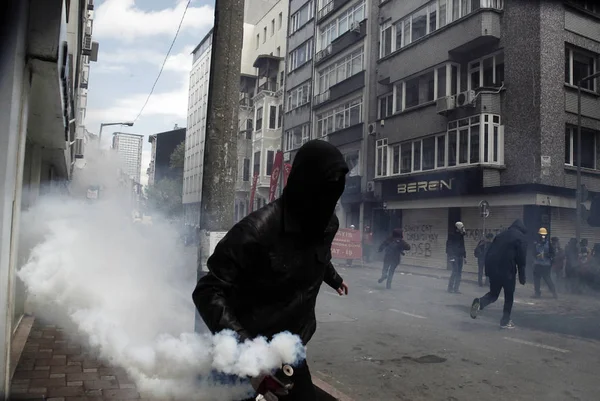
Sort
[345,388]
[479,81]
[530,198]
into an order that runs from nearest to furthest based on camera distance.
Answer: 1. [345,388]
2. [530,198]
3. [479,81]

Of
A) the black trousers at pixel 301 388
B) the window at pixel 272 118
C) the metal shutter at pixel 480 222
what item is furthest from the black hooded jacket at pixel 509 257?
the window at pixel 272 118

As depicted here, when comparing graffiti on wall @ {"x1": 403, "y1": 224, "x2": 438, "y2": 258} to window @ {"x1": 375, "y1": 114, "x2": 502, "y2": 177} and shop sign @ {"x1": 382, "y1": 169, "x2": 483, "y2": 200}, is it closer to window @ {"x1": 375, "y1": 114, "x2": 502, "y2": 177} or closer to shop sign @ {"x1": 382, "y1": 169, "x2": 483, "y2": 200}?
shop sign @ {"x1": 382, "y1": 169, "x2": 483, "y2": 200}

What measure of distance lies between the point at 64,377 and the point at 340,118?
2370cm

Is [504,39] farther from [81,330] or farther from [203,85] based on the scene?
[81,330]

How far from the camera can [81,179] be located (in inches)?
958

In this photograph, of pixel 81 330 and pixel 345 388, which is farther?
pixel 81 330

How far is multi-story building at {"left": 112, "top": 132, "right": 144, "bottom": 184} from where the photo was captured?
82.1 ft

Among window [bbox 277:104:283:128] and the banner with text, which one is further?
window [bbox 277:104:283:128]

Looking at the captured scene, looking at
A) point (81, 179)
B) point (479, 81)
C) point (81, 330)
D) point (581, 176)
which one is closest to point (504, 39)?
point (479, 81)

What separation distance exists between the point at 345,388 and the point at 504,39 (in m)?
16.4

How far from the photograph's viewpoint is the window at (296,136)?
30497mm

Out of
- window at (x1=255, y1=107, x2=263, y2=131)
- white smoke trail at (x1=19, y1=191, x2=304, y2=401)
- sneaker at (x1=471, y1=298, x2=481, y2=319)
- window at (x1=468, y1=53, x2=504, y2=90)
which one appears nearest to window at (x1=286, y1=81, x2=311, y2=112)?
window at (x1=255, y1=107, x2=263, y2=131)

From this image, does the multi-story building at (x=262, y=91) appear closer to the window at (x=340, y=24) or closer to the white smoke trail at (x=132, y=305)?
the window at (x=340, y=24)

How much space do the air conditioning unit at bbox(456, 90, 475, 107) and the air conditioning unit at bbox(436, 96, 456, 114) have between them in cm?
25
